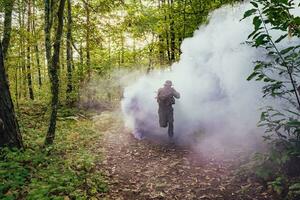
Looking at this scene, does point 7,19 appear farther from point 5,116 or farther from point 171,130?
point 171,130

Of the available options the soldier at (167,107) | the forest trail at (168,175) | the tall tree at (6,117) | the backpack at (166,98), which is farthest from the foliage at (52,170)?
the backpack at (166,98)

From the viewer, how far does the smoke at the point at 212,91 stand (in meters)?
11.0

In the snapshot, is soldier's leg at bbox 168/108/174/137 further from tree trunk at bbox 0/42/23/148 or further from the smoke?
tree trunk at bbox 0/42/23/148

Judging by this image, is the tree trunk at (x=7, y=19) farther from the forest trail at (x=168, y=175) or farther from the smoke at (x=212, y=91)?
the forest trail at (x=168, y=175)

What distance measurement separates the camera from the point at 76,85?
19.0 m

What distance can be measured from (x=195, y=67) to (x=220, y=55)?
5.03ft

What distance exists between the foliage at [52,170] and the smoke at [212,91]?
2523 millimetres

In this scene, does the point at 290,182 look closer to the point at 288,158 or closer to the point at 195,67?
the point at 288,158

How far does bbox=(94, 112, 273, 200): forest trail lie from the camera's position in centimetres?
727

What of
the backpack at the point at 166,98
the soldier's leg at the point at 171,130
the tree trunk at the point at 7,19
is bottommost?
the soldier's leg at the point at 171,130

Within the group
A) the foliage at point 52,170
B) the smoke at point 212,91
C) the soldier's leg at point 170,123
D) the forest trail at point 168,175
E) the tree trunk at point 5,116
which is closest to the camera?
the foliage at point 52,170

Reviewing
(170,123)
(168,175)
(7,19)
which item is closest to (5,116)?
(168,175)

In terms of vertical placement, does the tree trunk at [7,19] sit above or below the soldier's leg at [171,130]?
above

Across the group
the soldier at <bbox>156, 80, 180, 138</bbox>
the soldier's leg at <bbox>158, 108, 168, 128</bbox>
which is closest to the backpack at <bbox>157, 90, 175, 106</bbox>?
the soldier at <bbox>156, 80, 180, 138</bbox>
